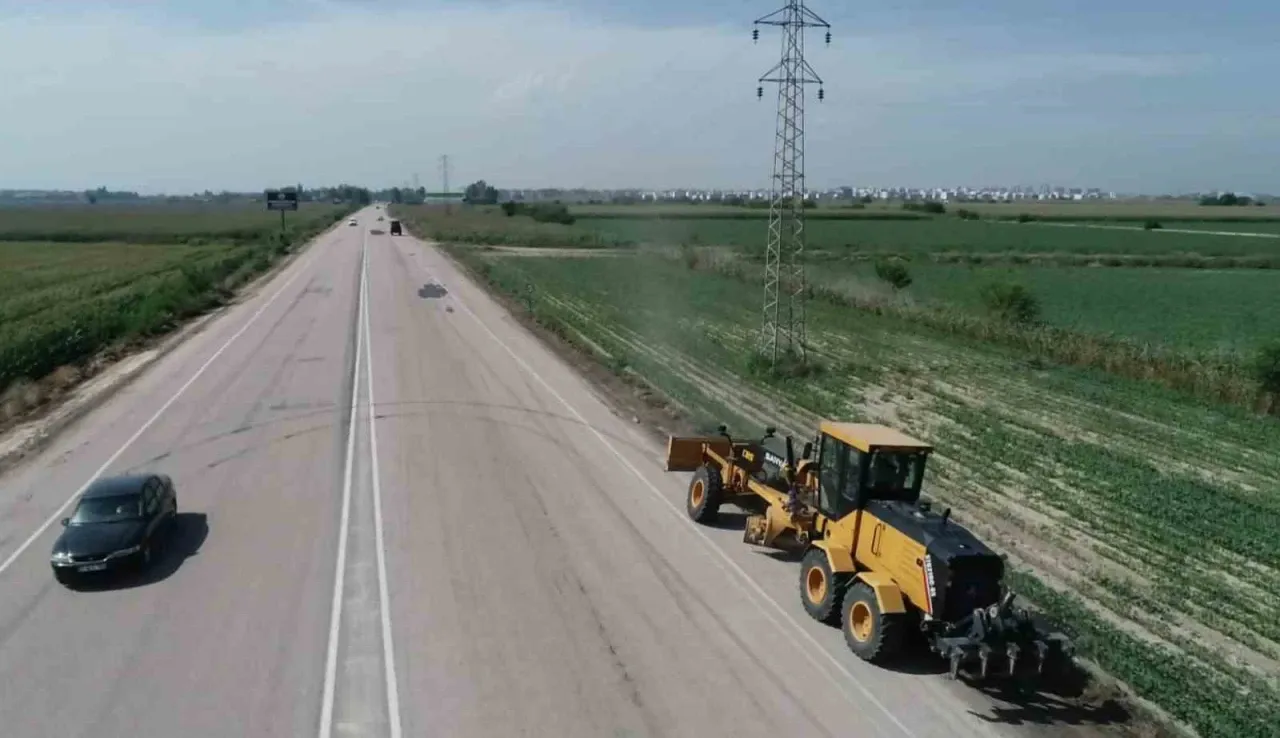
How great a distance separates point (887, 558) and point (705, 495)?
205 inches

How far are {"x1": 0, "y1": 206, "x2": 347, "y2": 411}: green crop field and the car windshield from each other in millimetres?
12910

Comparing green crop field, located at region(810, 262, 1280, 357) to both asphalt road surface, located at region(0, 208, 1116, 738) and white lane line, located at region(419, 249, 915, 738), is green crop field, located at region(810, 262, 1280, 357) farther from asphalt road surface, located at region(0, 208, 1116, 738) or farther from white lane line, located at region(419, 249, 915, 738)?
asphalt road surface, located at region(0, 208, 1116, 738)

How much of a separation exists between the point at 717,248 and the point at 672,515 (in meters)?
60.8

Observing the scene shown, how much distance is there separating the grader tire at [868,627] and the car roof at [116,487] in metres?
11.5

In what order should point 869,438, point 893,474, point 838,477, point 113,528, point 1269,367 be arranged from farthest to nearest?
point 1269,367 → point 113,528 → point 838,477 → point 869,438 → point 893,474

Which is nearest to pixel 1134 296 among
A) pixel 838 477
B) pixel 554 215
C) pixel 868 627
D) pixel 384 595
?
pixel 838 477

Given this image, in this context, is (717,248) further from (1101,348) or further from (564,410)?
(564,410)

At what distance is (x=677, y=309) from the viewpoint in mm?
48906

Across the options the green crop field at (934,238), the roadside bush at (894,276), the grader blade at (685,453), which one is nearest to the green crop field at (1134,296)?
the roadside bush at (894,276)

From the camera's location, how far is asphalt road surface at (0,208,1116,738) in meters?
11.5

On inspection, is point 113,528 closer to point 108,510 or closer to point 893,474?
point 108,510

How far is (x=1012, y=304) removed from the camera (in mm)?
43062

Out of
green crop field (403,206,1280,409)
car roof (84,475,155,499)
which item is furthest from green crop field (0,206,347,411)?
green crop field (403,206,1280,409)

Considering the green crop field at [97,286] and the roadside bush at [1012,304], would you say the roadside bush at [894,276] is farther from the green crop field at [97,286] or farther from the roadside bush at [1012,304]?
the green crop field at [97,286]
